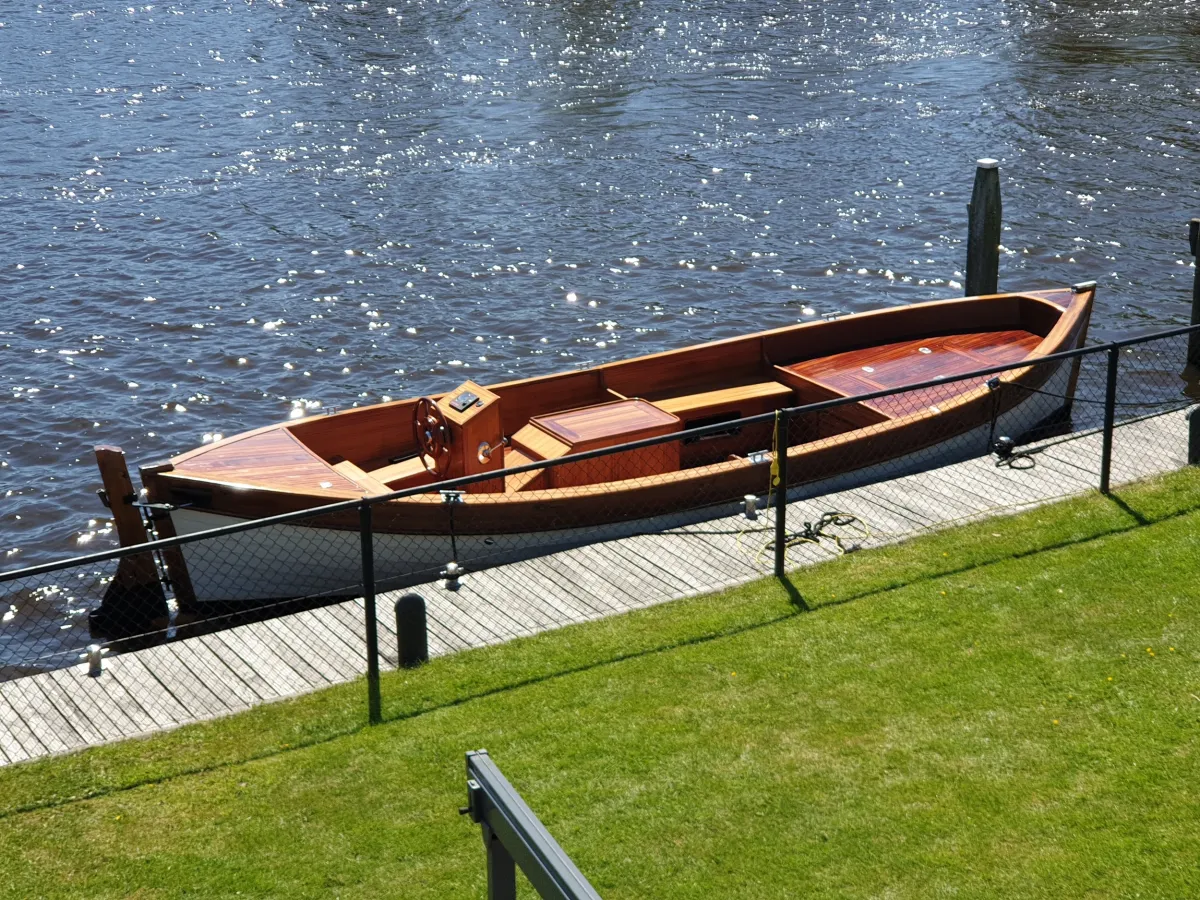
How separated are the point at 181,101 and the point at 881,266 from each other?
1955 cm

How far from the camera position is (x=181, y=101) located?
34.8 meters

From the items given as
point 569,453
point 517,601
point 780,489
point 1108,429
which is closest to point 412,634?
point 517,601

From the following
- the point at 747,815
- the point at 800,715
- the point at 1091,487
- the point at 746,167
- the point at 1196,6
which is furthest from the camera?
the point at 1196,6

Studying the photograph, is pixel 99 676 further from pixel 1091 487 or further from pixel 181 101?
pixel 181 101

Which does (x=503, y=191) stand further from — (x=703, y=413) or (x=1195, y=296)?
(x=1195, y=296)

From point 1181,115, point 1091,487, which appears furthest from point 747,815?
point 1181,115

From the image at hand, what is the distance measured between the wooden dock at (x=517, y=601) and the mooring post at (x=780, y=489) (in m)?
0.35

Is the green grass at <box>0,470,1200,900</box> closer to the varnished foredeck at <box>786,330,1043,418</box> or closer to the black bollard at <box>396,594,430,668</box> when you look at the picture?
the black bollard at <box>396,594,430,668</box>

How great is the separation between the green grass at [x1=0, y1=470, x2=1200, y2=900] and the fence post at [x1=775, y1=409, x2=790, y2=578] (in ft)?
1.00

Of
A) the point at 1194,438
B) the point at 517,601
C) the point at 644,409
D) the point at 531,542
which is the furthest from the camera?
the point at 644,409

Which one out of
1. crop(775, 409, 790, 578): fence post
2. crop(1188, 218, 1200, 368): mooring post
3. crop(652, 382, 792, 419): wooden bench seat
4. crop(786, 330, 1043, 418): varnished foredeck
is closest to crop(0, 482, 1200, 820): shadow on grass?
crop(775, 409, 790, 578): fence post

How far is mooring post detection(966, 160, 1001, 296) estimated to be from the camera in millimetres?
18109

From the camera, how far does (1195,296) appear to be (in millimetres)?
17359

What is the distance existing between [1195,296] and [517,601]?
35.9ft
